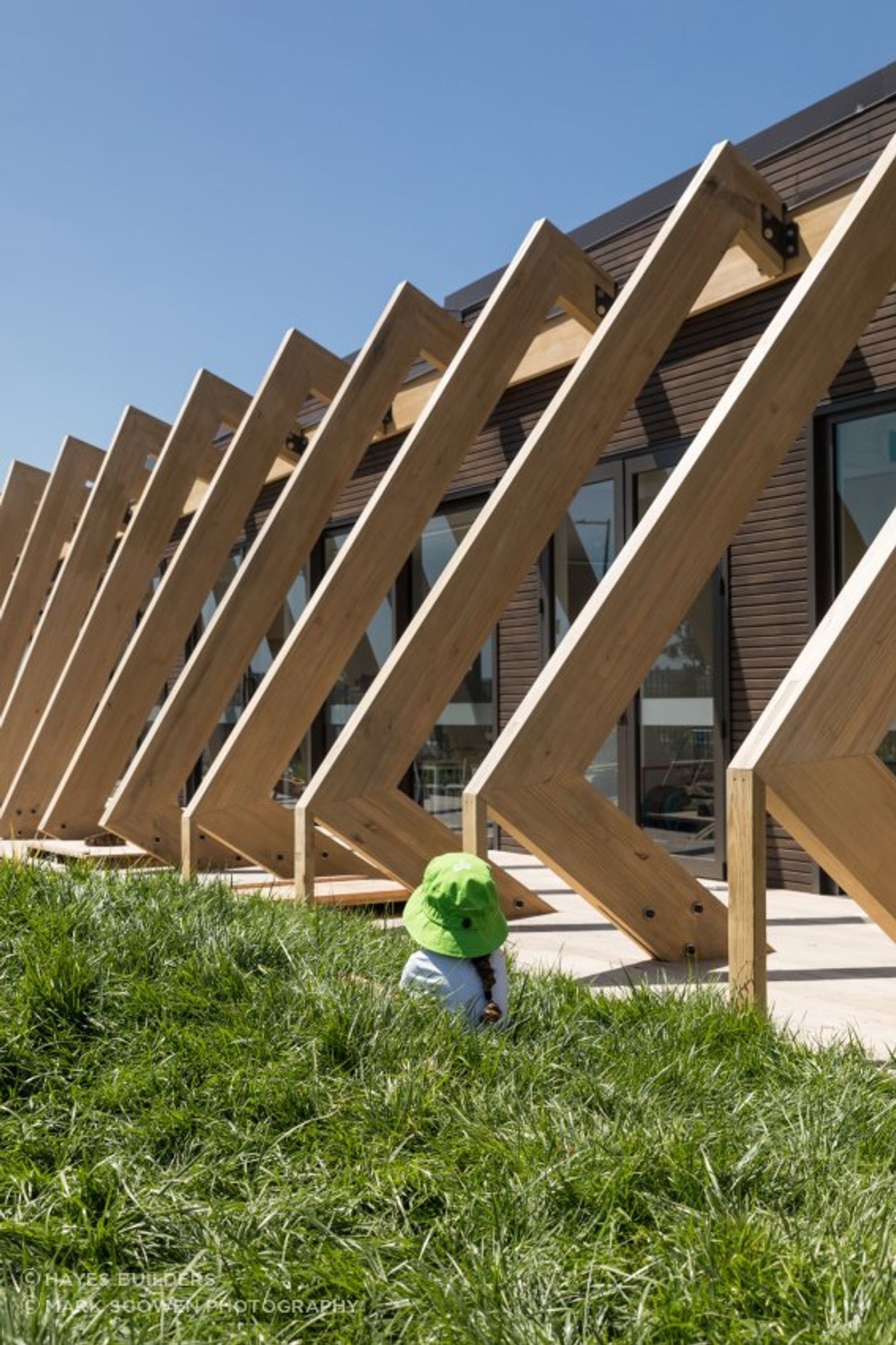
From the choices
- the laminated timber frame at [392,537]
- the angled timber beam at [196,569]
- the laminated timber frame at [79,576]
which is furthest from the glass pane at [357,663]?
the laminated timber frame at [392,537]

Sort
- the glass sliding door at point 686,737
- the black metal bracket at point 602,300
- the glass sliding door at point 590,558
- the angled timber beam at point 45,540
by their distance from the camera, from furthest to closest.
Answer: the angled timber beam at point 45,540
the glass sliding door at point 590,558
the glass sliding door at point 686,737
the black metal bracket at point 602,300

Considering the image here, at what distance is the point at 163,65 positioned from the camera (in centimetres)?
1093

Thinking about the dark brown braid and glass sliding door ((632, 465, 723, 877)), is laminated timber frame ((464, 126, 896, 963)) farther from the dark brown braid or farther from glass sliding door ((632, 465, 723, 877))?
glass sliding door ((632, 465, 723, 877))

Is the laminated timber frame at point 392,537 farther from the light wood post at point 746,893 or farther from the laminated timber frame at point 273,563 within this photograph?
the light wood post at point 746,893

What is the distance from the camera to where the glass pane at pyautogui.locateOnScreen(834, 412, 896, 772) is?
26.2 ft

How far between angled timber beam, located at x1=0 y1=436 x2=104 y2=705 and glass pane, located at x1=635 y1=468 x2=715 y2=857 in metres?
6.67

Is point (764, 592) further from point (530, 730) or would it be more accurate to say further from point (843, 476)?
point (530, 730)

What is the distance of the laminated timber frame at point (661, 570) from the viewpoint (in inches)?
215

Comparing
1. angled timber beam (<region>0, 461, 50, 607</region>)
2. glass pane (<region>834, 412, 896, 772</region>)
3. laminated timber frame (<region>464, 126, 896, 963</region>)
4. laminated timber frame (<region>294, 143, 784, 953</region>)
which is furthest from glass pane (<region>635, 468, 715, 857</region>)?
angled timber beam (<region>0, 461, 50, 607</region>)

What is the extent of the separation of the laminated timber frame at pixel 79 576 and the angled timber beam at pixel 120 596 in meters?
0.88

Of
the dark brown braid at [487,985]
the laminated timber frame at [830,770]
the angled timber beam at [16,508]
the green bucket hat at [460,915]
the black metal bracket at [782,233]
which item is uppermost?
the angled timber beam at [16,508]

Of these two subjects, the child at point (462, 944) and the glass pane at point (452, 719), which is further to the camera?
the glass pane at point (452, 719)

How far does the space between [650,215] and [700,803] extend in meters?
4.48

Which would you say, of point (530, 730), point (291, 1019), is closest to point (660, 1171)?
point (291, 1019)
